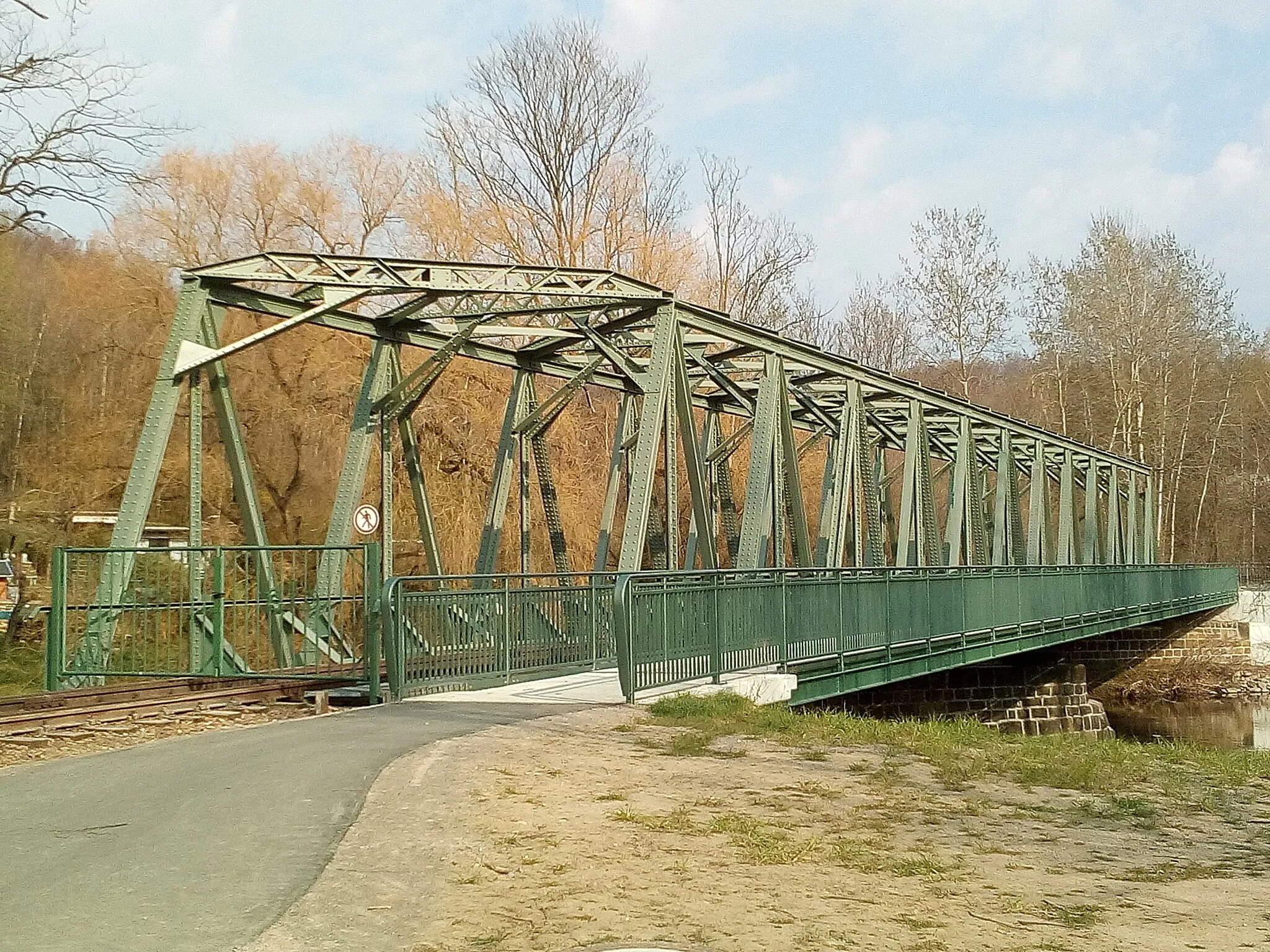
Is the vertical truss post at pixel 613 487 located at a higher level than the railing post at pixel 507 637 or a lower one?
higher

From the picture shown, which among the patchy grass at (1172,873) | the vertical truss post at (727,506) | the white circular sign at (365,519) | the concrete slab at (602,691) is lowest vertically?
the patchy grass at (1172,873)

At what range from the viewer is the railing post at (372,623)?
43.9ft

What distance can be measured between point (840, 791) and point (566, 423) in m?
21.1

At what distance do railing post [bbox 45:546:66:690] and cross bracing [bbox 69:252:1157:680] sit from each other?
52 cm

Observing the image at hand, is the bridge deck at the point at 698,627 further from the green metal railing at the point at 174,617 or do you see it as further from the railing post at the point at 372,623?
the green metal railing at the point at 174,617

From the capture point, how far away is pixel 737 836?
7172 mm

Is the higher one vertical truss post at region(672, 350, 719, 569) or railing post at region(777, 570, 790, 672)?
vertical truss post at region(672, 350, 719, 569)

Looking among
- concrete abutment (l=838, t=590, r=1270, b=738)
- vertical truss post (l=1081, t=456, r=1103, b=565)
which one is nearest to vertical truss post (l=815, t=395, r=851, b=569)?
concrete abutment (l=838, t=590, r=1270, b=738)

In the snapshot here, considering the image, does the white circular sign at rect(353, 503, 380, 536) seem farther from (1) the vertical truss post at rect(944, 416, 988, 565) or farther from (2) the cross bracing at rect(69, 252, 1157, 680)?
(1) the vertical truss post at rect(944, 416, 988, 565)

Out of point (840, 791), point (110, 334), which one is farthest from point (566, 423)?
point (840, 791)

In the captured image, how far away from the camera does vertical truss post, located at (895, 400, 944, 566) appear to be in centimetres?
2373

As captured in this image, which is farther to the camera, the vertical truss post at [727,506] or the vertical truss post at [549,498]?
the vertical truss post at [727,506]

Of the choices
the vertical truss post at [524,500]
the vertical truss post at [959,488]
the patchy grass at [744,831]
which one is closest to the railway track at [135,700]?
the vertical truss post at [524,500]

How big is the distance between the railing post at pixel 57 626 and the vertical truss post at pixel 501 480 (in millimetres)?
6537
